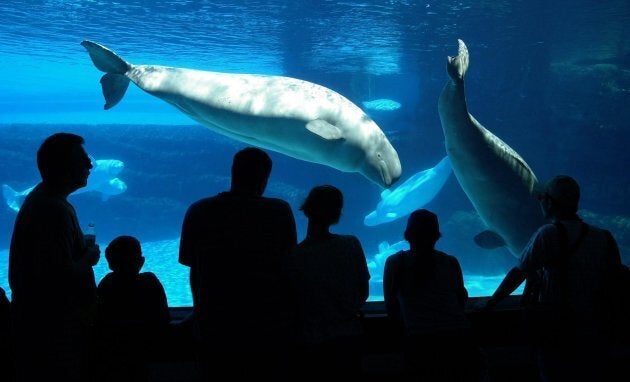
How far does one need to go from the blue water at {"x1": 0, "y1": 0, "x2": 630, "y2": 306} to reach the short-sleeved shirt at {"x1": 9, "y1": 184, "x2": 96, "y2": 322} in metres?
11.7

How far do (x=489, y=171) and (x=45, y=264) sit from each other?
198 inches

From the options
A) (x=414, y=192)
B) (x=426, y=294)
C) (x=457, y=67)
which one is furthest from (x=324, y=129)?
(x=414, y=192)

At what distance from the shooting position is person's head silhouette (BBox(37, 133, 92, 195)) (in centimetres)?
247

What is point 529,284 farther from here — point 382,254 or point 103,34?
point 103,34

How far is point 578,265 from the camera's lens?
9.14ft

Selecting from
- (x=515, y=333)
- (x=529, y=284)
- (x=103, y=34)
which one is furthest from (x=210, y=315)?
(x=103, y=34)

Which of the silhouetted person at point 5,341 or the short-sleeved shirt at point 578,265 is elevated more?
the short-sleeved shirt at point 578,265

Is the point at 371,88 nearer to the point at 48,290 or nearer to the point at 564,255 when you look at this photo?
the point at 564,255

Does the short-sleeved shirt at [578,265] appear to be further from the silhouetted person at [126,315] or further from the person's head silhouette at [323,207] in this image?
the silhouetted person at [126,315]

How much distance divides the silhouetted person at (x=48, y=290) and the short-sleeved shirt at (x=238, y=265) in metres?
0.55

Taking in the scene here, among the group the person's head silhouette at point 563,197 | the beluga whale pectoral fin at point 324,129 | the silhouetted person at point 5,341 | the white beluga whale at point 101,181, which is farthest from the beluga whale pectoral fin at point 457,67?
the white beluga whale at point 101,181

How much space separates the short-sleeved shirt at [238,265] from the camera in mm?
2477

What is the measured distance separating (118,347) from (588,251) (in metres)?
2.78

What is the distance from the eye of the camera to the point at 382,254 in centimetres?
1720
